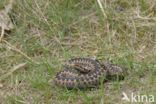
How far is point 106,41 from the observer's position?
6.57 metres

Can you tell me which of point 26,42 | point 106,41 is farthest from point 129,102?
point 26,42

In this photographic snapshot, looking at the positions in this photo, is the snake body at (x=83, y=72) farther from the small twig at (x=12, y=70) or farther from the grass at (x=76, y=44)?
the small twig at (x=12, y=70)

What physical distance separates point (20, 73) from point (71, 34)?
1.02 metres

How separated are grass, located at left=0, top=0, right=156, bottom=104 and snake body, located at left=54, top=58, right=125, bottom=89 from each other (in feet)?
0.28

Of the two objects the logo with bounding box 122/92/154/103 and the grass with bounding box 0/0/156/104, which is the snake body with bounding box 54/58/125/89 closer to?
the grass with bounding box 0/0/156/104

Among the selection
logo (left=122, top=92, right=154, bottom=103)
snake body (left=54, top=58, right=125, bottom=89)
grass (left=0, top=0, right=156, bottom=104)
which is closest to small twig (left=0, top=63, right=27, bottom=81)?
grass (left=0, top=0, right=156, bottom=104)

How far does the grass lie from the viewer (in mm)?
5602

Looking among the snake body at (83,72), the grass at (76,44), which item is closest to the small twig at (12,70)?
the grass at (76,44)

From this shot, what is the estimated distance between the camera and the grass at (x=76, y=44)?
18.4 ft

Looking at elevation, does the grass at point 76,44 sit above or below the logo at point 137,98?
above

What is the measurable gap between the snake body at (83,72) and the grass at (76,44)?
9cm

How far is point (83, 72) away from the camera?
5938mm

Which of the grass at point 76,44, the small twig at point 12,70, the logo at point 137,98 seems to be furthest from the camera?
the small twig at point 12,70

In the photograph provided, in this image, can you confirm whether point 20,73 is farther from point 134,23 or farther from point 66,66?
point 134,23
